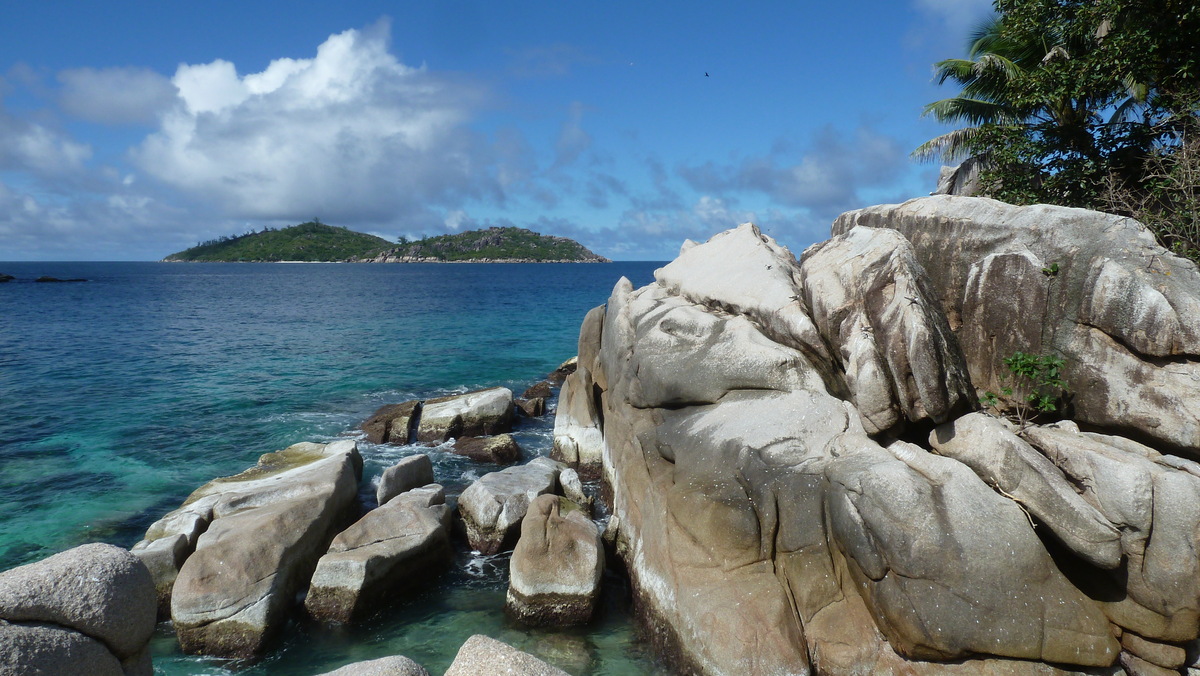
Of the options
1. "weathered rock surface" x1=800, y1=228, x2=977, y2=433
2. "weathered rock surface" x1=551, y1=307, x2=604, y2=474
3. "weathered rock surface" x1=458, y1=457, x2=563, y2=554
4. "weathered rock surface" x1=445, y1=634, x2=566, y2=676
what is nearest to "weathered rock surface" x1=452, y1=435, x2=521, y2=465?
"weathered rock surface" x1=551, y1=307, x2=604, y2=474

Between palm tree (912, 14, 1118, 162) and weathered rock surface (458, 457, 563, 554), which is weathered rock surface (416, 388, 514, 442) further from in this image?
palm tree (912, 14, 1118, 162)

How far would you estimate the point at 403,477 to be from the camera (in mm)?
16875

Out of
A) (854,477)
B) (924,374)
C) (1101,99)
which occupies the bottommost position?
(854,477)

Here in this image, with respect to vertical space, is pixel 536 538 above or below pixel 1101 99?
below

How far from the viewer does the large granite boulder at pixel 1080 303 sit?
10297 millimetres

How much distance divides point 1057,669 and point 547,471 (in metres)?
11.1

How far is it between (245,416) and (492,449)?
12.1 meters

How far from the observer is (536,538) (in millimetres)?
12711

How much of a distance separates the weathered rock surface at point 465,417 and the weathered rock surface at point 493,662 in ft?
53.9

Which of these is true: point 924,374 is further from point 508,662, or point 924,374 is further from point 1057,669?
point 508,662

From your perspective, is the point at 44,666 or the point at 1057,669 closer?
the point at 44,666

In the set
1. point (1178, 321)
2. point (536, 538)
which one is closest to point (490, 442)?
point (536, 538)

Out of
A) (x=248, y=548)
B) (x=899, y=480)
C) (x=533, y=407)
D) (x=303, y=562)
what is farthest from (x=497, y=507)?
(x=533, y=407)

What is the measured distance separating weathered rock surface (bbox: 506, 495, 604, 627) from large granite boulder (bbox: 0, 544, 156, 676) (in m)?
6.43
